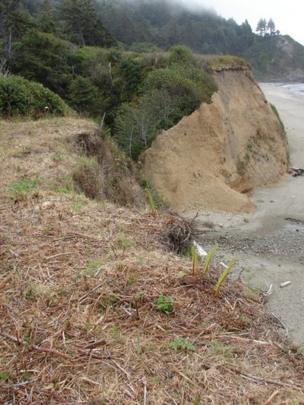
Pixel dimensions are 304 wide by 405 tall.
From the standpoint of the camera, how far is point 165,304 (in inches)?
168

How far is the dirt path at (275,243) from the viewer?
1028cm

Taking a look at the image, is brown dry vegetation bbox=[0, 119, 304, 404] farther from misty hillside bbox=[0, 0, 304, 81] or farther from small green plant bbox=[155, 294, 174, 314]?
misty hillside bbox=[0, 0, 304, 81]

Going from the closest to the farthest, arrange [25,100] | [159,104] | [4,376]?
[4,376] → [25,100] → [159,104]

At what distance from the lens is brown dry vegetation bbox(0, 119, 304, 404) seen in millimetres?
3314

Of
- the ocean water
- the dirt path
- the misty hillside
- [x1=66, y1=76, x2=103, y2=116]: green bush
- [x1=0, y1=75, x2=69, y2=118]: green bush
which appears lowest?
the ocean water

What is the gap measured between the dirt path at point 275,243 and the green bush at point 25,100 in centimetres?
733

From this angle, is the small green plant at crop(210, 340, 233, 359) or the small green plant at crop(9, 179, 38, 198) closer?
the small green plant at crop(210, 340, 233, 359)

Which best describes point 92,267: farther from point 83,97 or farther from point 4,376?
point 83,97

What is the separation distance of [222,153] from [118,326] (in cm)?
1856

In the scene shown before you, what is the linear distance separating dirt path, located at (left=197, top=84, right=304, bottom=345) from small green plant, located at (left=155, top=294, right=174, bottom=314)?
2.97 m

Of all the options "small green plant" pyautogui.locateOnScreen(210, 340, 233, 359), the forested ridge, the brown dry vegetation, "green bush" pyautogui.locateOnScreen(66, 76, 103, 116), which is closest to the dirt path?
the brown dry vegetation

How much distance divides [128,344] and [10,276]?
5.07 ft

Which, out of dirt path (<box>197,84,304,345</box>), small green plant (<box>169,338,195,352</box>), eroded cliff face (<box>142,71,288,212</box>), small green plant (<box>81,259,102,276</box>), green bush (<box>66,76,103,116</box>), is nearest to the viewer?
small green plant (<box>169,338,195,352</box>)

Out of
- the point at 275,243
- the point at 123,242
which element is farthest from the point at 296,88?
the point at 123,242
